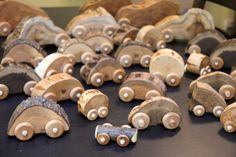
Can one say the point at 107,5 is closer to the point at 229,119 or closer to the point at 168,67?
the point at 168,67

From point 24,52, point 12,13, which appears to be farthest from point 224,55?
point 12,13

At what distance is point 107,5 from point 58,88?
18.1 inches

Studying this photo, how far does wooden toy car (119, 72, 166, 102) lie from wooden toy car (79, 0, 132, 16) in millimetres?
401

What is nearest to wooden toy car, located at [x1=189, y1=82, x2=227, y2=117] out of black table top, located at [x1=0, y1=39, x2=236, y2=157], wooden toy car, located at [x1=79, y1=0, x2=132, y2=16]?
black table top, located at [x1=0, y1=39, x2=236, y2=157]

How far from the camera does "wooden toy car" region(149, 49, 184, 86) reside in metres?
0.68

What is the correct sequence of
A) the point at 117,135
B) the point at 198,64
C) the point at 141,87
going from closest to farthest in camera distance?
the point at 117,135 → the point at 141,87 → the point at 198,64

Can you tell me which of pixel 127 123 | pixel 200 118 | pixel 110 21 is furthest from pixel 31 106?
pixel 110 21

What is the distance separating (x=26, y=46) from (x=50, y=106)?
0.78ft

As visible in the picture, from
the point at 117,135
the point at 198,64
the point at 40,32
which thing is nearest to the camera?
the point at 117,135

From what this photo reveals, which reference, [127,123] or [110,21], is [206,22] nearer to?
[110,21]

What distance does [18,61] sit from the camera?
74 cm

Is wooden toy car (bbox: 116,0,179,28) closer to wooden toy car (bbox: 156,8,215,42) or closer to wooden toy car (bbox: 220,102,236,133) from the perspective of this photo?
wooden toy car (bbox: 156,8,215,42)

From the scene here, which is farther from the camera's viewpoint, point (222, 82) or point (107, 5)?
point (107, 5)

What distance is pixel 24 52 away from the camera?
0.74 metres
